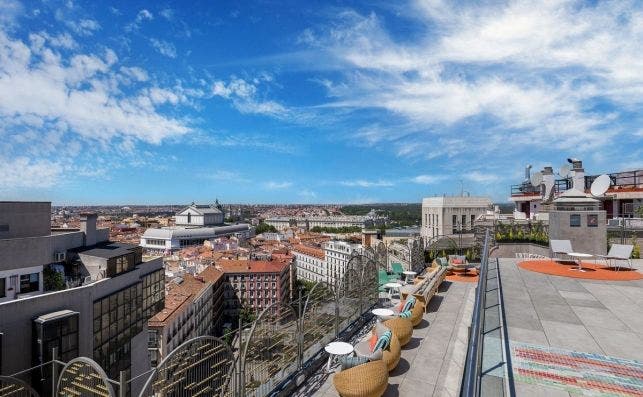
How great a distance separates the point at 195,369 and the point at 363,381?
2.57 metres

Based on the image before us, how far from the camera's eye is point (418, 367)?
7.04 metres

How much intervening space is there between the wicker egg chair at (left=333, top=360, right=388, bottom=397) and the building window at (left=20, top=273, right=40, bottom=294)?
666 inches

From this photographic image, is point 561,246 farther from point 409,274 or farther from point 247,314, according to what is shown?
point 247,314

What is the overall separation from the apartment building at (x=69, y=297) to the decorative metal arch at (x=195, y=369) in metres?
12.0

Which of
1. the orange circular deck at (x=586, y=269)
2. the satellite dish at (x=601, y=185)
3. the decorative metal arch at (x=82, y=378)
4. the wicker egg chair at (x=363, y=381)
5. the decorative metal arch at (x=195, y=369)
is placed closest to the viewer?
the decorative metal arch at (x=82, y=378)

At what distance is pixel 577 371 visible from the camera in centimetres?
586

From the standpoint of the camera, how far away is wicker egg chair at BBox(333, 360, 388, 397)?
5.46 meters

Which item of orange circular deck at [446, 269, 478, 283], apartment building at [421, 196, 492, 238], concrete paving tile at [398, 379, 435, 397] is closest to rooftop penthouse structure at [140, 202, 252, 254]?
apartment building at [421, 196, 492, 238]

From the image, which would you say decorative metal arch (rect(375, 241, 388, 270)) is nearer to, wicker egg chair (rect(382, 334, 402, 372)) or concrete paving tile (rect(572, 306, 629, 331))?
concrete paving tile (rect(572, 306, 629, 331))

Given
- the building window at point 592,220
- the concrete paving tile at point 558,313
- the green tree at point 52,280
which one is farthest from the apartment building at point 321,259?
the concrete paving tile at point 558,313

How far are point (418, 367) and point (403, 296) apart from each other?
4290 millimetres

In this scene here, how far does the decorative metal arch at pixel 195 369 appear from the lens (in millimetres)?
4844

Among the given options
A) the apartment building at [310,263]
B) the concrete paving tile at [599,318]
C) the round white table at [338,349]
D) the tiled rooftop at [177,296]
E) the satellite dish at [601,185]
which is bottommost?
the apartment building at [310,263]

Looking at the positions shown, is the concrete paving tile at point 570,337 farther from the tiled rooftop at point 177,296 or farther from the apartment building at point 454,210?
the tiled rooftop at point 177,296
